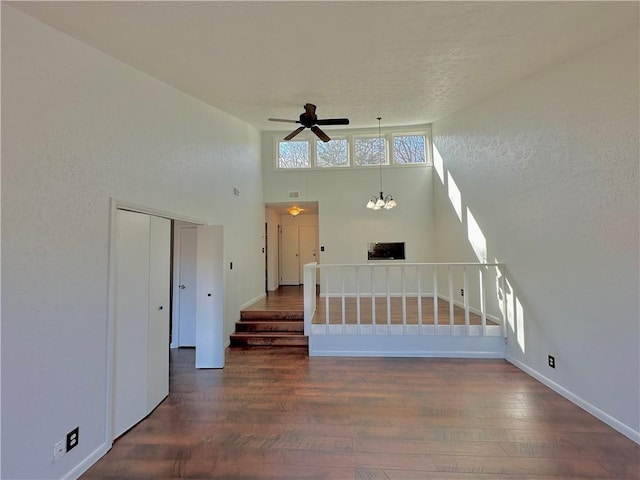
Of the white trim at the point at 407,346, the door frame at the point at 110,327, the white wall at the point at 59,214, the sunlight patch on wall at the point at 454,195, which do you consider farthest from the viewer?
the sunlight patch on wall at the point at 454,195

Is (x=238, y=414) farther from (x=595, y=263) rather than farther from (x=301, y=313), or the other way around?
(x=595, y=263)

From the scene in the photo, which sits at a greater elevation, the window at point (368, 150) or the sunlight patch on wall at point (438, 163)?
the window at point (368, 150)

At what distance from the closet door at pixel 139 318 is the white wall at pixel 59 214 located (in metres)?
0.18

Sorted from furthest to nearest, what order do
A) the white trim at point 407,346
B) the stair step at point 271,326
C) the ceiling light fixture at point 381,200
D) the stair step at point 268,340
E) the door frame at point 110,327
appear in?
the ceiling light fixture at point 381,200 → the stair step at point 271,326 → the stair step at point 268,340 → the white trim at point 407,346 → the door frame at point 110,327

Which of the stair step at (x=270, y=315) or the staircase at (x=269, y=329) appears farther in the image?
the stair step at (x=270, y=315)

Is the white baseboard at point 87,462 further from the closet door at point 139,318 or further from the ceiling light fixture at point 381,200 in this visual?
the ceiling light fixture at point 381,200

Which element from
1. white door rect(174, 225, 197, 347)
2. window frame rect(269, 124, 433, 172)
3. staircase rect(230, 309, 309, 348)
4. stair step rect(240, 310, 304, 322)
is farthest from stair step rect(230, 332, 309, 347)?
window frame rect(269, 124, 433, 172)

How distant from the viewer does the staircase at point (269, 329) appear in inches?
183

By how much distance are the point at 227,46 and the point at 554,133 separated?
→ 335 cm

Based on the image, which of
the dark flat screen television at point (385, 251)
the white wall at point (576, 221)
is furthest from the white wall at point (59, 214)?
the dark flat screen television at point (385, 251)

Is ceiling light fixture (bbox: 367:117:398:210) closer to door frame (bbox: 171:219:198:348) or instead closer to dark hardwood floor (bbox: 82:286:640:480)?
dark hardwood floor (bbox: 82:286:640:480)

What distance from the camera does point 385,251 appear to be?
6.96 m

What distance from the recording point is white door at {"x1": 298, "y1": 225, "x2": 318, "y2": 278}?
931 centimetres

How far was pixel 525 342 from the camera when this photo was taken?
3623 millimetres
